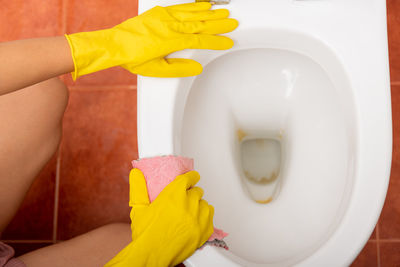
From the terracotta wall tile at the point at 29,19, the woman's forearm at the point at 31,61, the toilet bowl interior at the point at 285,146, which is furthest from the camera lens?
the terracotta wall tile at the point at 29,19

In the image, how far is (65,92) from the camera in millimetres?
745

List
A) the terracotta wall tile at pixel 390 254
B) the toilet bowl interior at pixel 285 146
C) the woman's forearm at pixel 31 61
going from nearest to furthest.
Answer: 1. the woman's forearm at pixel 31 61
2. the toilet bowl interior at pixel 285 146
3. the terracotta wall tile at pixel 390 254

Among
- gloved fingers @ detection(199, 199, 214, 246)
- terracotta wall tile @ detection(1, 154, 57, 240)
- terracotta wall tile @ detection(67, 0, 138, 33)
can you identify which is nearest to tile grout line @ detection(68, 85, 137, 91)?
terracotta wall tile @ detection(67, 0, 138, 33)

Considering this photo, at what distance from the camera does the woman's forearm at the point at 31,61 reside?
0.49 metres

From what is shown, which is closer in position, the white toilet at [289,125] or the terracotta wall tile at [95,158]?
the white toilet at [289,125]

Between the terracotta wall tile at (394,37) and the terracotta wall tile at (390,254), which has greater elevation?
the terracotta wall tile at (394,37)

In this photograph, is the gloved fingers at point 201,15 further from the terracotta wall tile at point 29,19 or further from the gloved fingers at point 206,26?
the terracotta wall tile at point 29,19

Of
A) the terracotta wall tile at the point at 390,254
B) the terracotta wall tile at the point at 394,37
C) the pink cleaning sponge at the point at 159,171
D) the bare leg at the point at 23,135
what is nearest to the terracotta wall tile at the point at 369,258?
the terracotta wall tile at the point at 390,254

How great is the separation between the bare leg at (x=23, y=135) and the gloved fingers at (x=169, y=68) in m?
0.21

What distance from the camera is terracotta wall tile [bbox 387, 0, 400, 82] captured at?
0.95 m

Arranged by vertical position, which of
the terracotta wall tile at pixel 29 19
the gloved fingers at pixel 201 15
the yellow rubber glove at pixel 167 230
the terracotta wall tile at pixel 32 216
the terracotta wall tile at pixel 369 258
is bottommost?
the terracotta wall tile at pixel 369 258

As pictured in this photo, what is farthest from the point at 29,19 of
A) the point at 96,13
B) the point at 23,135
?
the point at 23,135

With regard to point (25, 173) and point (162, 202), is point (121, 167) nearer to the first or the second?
point (25, 173)

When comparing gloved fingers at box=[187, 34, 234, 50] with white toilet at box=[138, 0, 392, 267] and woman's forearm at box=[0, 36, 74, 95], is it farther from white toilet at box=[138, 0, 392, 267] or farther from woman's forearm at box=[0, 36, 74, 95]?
woman's forearm at box=[0, 36, 74, 95]
